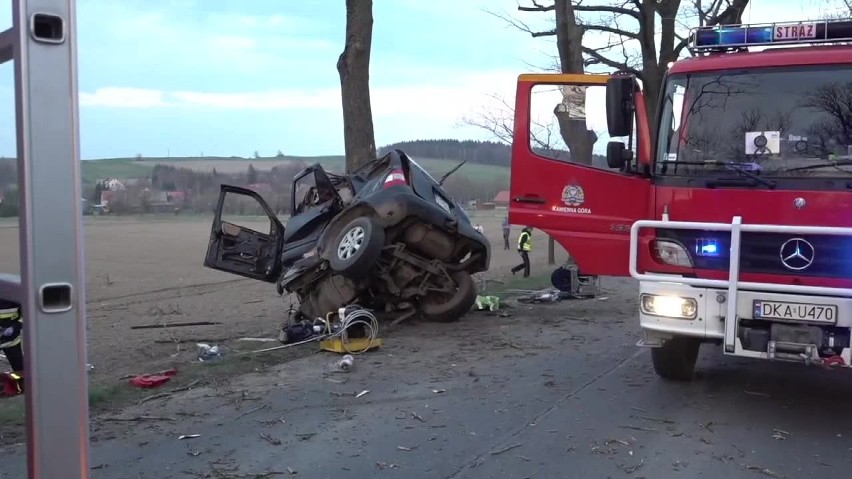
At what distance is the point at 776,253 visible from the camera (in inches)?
224

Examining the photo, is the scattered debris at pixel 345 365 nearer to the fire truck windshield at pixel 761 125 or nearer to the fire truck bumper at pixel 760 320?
the fire truck bumper at pixel 760 320

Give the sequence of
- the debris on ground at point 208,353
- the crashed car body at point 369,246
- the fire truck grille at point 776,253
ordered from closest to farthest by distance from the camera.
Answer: the fire truck grille at point 776,253 → the debris on ground at point 208,353 → the crashed car body at point 369,246

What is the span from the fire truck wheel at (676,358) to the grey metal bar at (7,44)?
597 cm

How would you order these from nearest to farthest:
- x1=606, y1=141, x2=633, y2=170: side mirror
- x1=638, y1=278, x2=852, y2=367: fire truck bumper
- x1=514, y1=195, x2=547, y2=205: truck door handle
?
1. x1=638, y1=278, x2=852, y2=367: fire truck bumper
2. x1=606, y1=141, x2=633, y2=170: side mirror
3. x1=514, y1=195, x2=547, y2=205: truck door handle

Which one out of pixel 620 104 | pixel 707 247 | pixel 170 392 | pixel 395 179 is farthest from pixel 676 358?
pixel 170 392

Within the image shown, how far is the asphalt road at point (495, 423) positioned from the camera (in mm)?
4973

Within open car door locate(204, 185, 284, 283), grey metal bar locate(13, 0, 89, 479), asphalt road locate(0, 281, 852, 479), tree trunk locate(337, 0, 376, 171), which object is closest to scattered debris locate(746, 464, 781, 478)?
asphalt road locate(0, 281, 852, 479)

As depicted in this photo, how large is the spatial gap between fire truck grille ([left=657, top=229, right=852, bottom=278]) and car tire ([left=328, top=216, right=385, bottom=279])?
12.4ft

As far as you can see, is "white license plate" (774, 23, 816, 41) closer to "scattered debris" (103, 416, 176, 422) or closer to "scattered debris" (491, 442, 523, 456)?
"scattered debris" (491, 442, 523, 456)

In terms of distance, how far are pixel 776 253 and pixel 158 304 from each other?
1409 cm

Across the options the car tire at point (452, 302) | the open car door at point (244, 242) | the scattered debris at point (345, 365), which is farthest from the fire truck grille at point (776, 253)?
the open car door at point (244, 242)

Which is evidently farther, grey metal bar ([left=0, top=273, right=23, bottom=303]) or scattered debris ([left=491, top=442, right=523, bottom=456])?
scattered debris ([left=491, top=442, right=523, bottom=456])

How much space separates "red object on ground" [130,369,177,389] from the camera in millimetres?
7004

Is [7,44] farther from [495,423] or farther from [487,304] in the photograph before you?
[487,304]
